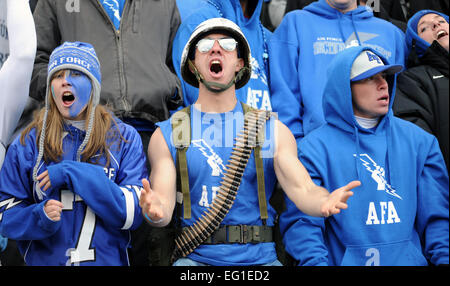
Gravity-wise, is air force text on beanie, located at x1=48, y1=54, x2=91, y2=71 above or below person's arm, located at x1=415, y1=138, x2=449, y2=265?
above

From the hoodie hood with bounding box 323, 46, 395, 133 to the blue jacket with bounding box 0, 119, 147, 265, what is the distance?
70.1 inches

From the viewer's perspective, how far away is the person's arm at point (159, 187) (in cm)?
443

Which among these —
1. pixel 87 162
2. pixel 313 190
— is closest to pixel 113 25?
pixel 87 162

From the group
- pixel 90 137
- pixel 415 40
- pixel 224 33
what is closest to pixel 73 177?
pixel 90 137

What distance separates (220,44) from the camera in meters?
5.28

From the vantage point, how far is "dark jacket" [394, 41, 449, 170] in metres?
6.30

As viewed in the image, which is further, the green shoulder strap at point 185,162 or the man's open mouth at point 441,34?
the man's open mouth at point 441,34

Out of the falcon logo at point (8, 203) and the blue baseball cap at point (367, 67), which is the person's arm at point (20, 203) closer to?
the falcon logo at point (8, 203)

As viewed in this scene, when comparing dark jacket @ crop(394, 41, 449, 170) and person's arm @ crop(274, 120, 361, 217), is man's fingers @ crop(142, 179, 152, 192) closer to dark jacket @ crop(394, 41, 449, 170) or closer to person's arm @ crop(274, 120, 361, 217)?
person's arm @ crop(274, 120, 361, 217)

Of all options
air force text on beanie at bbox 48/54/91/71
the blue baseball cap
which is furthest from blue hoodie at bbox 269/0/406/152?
air force text on beanie at bbox 48/54/91/71

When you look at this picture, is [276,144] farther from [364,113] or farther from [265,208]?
[364,113]

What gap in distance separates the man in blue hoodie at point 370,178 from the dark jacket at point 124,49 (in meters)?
1.37

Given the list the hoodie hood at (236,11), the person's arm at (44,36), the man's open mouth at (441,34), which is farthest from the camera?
the man's open mouth at (441,34)

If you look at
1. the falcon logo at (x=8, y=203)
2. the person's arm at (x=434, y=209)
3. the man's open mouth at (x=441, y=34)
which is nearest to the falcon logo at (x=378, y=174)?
the person's arm at (x=434, y=209)
